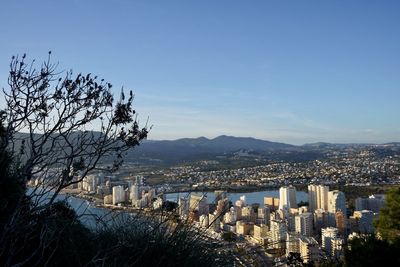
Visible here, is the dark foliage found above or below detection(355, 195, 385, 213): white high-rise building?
above

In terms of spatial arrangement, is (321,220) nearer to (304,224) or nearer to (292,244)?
(304,224)

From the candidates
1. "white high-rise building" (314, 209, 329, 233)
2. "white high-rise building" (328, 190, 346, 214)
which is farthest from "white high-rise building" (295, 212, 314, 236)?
"white high-rise building" (328, 190, 346, 214)

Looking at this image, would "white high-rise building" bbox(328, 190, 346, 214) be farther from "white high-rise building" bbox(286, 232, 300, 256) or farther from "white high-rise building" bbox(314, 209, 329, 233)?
"white high-rise building" bbox(286, 232, 300, 256)

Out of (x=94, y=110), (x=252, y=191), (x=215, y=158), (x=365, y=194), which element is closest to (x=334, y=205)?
(x=365, y=194)

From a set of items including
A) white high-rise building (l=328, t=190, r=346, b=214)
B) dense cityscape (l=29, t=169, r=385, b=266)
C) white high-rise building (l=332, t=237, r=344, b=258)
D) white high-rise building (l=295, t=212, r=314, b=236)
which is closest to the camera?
dense cityscape (l=29, t=169, r=385, b=266)

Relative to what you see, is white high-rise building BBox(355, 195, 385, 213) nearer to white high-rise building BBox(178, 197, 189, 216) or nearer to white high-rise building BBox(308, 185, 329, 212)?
white high-rise building BBox(308, 185, 329, 212)

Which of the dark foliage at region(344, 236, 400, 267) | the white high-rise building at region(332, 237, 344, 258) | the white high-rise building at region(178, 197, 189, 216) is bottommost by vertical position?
the white high-rise building at region(332, 237, 344, 258)

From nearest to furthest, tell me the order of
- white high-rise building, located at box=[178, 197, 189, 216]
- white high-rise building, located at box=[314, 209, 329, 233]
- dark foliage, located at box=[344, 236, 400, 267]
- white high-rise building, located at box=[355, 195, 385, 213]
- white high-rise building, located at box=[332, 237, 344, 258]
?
white high-rise building, located at box=[178, 197, 189, 216] < dark foliage, located at box=[344, 236, 400, 267] < white high-rise building, located at box=[332, 237, 344, 258] < white high-rise building, located at box=[314, 209, 329, 233] < white high-rise building, located at box=[355, 195, 385, 213]

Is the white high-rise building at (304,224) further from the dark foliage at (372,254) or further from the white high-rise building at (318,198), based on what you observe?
the dark foliage at (372,254)

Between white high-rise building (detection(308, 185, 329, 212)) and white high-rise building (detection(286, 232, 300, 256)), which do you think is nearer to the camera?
white high-rise building (detection(286, 232, 300, 256))

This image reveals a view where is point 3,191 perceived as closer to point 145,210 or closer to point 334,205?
point 145,210
